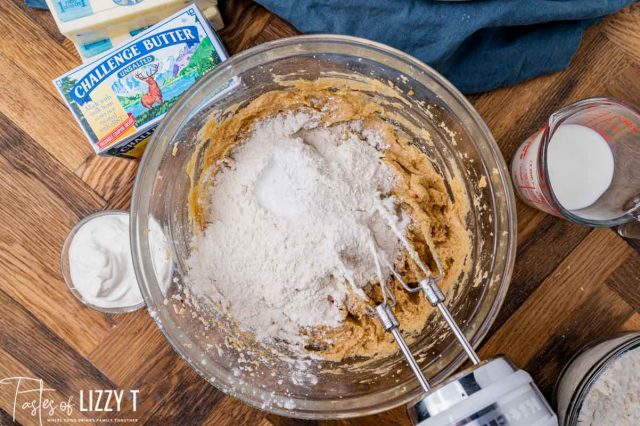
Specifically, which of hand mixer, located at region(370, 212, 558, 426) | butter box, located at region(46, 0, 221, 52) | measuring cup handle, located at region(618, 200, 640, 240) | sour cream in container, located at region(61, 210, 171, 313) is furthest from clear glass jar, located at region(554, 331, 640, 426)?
butter box, located at region(46, 0, 221, 52)

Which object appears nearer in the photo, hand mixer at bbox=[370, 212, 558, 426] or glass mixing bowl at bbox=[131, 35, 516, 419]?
hand mixer at bbox=[370, 212, 558, 426]

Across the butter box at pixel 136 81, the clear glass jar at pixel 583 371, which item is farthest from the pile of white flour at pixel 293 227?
the clear glass jar at pixel 583 371

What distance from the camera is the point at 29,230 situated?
3.33 feet

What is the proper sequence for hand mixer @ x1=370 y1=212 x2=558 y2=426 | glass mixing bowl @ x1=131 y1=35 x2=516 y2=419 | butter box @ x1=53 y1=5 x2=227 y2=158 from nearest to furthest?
hand mixer @ x1=370 y1=212 x2=558 y2=426
glass mixing bowl @ x1=131 y1=35 x2=516 y2=419
butter box @ x1=53 y1=5 x2=227 y2=158

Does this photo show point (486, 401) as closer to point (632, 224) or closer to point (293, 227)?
point (293, 227)

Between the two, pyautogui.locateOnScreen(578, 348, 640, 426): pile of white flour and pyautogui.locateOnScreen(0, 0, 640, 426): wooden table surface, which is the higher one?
pyautogui.locateOnScreen(0, 0, 640, 426): wooden table surface

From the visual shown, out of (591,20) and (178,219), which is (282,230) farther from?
(591,20)

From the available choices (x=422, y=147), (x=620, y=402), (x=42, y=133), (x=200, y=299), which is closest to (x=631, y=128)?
(x=422, y=147)

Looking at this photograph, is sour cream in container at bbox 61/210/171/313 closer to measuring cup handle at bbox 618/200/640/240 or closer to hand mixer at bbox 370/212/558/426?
hand mixer at bbox 370/212/558/426

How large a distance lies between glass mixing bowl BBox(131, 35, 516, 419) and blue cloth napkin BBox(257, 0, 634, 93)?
14cm

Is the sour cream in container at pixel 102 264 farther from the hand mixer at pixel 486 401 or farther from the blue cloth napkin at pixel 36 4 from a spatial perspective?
the hand mixer at pixel 486 401

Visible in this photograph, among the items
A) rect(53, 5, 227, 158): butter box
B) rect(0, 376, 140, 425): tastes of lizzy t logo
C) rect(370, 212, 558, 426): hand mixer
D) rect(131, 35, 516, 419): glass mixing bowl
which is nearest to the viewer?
rect(370, 212, 558, 426): hand mixer

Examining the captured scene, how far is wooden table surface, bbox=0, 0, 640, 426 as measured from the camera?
100 centimetres

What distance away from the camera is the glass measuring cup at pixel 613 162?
878mm
